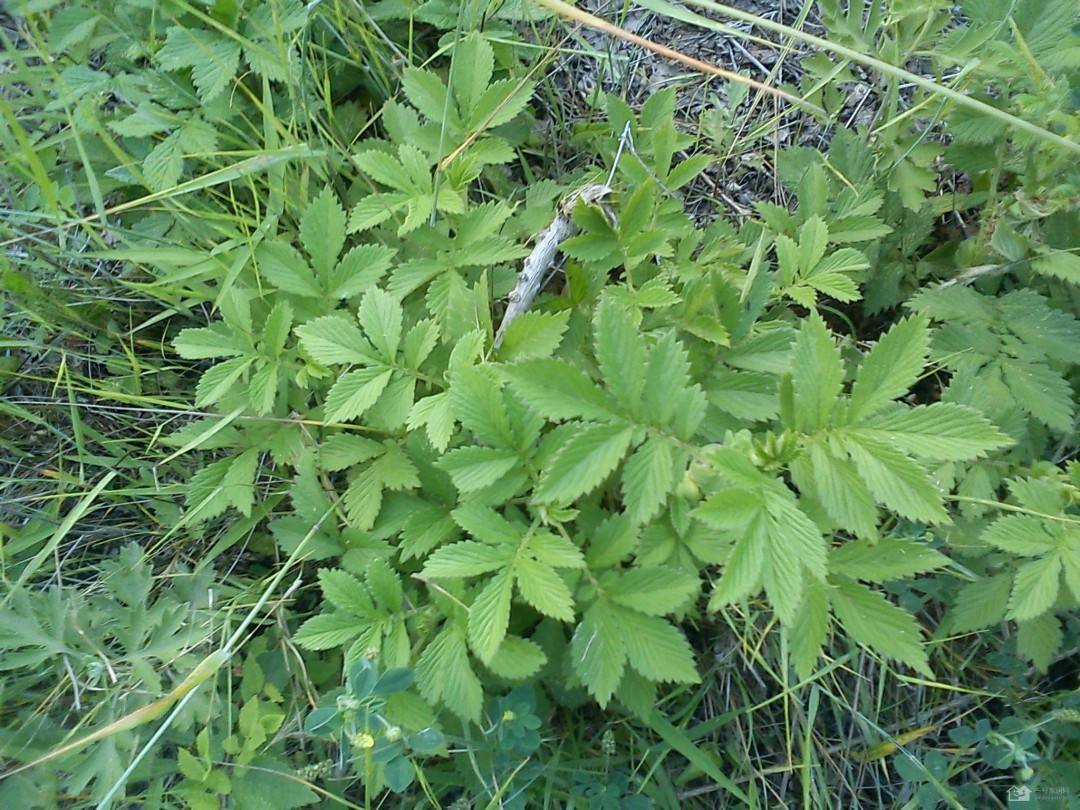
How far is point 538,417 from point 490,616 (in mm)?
337

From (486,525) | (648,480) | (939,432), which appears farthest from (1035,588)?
(486,525)

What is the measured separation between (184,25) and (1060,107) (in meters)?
1.99

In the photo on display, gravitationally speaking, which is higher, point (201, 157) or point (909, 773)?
point (201, 157)

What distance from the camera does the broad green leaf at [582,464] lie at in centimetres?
118

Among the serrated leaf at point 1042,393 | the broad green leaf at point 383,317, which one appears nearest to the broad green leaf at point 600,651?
the broad green leaf at point 383,317

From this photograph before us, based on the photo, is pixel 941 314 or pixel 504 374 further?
pixel 941 314

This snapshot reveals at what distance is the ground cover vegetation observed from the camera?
1296 millimetres

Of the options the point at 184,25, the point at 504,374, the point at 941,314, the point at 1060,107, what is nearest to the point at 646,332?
the point at 504,374

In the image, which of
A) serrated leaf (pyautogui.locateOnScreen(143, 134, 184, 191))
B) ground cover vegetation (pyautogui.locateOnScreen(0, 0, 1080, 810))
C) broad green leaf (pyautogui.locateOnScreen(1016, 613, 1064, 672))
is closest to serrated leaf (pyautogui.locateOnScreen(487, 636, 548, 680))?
ground cover vegetation (pyautogui.locateOnScreen(0, 0, 1080, 810))

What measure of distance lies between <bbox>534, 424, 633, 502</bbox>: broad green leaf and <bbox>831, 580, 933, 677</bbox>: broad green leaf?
432mm

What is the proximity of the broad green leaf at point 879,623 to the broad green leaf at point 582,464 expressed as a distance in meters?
0.43

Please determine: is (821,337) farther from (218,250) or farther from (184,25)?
(184,25)

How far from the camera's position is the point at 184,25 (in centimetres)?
201

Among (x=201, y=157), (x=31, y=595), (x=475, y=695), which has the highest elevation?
(x=201, y=157)
